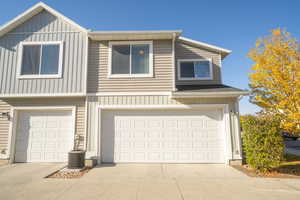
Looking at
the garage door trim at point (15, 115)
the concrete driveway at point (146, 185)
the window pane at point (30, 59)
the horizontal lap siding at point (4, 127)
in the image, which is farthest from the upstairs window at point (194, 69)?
the horizontal lap siding at point (4, 127)

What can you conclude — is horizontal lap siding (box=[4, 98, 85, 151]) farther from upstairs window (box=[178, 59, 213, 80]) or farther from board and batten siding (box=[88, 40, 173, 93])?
upstairs window (box=[178, 59, 213, 80])

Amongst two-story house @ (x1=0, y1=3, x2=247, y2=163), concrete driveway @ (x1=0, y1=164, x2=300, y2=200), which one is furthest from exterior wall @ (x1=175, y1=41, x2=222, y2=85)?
concrete driveway @ (x1=0, y1=164, x2=300, y2=200)

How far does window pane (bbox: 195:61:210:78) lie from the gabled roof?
5736 mm

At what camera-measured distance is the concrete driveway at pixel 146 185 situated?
3963mm

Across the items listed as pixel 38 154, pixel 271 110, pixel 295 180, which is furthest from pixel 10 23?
pixel 271 110

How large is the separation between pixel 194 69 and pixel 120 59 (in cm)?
390

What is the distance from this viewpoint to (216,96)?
7.01 metres

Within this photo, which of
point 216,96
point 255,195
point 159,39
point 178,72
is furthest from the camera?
point 178,72

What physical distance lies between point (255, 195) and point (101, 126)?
580 cm

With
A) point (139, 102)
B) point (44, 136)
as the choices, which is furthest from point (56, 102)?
point (139, 102)

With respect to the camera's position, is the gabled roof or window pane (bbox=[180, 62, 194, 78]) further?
window pane (bbox=[180, 62, 194, 78])

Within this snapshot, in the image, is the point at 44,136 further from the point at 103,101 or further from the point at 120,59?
the point at 120,59

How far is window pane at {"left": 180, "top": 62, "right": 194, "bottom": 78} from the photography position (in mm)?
8594

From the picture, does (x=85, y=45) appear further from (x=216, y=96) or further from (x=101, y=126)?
(x=216, y=96)
